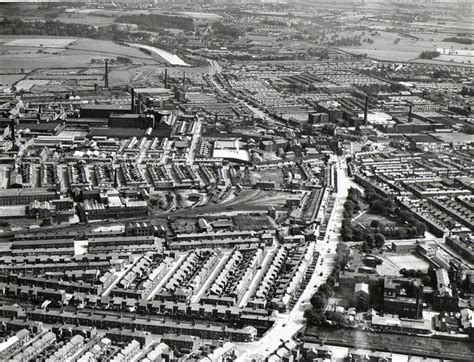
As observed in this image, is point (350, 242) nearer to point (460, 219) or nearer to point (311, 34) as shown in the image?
point (460, 219)

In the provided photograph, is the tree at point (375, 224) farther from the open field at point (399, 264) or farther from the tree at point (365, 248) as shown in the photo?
the open field at point (399, 264)

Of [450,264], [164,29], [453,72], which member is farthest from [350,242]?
[164,29]

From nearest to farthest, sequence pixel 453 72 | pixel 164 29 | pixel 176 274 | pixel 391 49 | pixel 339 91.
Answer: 1. pixel 176 274
2. pixel 339 91
3. pixel 453 72
4. pixel 391 49
5. pixel 164 29

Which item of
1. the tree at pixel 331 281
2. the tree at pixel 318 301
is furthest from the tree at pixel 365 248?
the tree at pixel 318 301

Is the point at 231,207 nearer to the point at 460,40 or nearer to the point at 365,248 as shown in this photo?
the point at 365,248

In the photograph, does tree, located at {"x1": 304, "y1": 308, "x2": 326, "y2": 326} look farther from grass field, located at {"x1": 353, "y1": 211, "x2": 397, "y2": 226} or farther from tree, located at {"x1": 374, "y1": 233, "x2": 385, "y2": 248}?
grass field, located at {"x1": 353, "y1": 211, "x2": 397, "y2": 226}

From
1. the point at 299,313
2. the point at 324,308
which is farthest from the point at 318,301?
the point at 299,313

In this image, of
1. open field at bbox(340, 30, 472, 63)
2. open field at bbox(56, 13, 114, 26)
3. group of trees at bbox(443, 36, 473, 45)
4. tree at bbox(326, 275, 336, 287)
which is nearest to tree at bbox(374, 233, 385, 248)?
tree at bbox(326, 275, 336, 287)
